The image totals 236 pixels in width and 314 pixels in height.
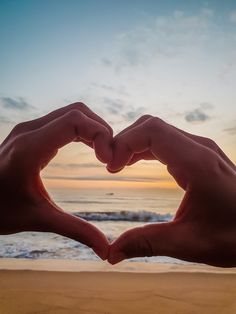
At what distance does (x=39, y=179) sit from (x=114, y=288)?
237 centimetres

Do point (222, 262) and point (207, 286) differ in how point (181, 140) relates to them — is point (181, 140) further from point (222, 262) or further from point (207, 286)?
point (207, 286)

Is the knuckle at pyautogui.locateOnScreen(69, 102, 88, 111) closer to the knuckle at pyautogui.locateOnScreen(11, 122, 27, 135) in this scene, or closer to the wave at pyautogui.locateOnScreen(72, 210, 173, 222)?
the knuckle at pyautogui.locateOnScreen(11, 122, 27, 135)

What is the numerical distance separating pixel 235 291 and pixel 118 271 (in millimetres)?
1086

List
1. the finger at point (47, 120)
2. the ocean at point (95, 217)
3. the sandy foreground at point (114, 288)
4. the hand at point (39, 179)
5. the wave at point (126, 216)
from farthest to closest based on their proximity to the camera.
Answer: the wave at point (126, 216), the ocean at point (95, 217), the sandy foreground at point (114, 288), the finger at point (47, 120), the hand at point (39, 179)

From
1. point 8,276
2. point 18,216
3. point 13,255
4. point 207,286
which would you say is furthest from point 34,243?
point 18,216

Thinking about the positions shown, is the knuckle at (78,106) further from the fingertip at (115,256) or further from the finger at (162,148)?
the fingertip at (115,256)

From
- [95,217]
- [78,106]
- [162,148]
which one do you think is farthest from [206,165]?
[95,217]

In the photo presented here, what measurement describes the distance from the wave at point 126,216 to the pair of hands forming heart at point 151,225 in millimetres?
7060

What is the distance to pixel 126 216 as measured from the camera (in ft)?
26.6

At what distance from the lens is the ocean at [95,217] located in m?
4.57

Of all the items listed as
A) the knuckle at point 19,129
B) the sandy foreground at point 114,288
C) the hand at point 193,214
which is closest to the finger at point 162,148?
the hand at point 193,214

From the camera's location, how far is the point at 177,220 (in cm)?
83

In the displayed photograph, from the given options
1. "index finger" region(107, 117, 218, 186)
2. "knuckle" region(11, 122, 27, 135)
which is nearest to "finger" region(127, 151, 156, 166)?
"index finger" region(107, 117, 218, 186)

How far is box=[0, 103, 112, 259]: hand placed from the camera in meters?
0.80
